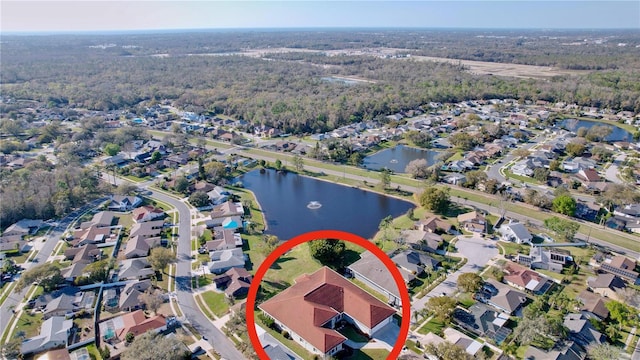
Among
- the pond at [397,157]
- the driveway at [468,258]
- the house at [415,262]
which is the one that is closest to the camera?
the driveway at [468,258]

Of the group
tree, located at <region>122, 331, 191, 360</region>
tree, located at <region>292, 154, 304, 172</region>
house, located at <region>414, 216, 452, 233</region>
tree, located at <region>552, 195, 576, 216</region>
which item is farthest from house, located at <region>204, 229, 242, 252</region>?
tree, located at <region>552, 195, 576, 216</region>

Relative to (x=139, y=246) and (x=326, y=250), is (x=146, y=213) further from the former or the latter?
(x=326, y=250)

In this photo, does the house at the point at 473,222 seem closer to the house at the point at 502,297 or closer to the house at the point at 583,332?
the house at the point at 502,297

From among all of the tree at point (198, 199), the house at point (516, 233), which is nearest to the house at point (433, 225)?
the house at point (516, 233)

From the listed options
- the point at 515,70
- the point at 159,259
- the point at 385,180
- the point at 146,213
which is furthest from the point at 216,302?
the point at 515,70

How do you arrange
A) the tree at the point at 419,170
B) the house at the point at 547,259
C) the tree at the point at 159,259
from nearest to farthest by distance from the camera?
the tree at the point at 159,259 → the house at the point at 547,259 → the tree at the point at 419,170
